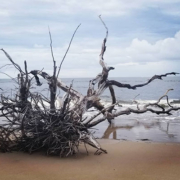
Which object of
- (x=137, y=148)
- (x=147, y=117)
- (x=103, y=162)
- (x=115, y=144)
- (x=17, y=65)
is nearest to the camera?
(x=103, y=162)

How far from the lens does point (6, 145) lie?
571 cm

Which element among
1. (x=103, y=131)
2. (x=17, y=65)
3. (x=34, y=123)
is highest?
(x=17, y=65)

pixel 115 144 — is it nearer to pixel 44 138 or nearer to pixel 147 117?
pixel 44 138

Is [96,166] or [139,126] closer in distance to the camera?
[96,166]

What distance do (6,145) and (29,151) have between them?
0.46m

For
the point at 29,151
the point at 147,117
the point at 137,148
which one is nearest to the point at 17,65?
the point at 29,151

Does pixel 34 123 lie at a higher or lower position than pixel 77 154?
higher

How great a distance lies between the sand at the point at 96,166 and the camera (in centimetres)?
456

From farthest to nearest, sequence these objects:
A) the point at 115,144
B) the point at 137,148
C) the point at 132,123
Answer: the point at 132,123 → the point at 115,144 → the point at 137,148

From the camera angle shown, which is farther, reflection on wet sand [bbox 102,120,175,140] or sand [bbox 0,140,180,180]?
reflection on wet sand [bbox 102,120,175,140]

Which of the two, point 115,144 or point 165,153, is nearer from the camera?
point 165,153

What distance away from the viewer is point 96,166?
16.5 ft

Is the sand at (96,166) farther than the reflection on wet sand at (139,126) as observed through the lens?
No

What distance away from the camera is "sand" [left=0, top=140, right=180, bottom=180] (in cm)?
456
